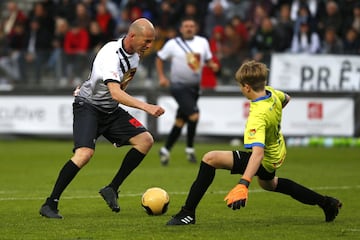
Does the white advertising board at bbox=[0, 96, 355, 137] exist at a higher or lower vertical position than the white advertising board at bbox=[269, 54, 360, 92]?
lower

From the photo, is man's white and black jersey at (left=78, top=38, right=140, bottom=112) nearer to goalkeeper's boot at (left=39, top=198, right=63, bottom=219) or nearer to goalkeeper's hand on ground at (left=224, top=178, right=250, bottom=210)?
goalkeeper's boot at (left=39, top=198, right=63, bottom=219)

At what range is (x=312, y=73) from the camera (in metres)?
21.6

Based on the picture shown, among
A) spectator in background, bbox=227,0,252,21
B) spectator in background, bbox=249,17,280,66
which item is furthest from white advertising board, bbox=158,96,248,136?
spectator in background, bbox=227,0,252,21

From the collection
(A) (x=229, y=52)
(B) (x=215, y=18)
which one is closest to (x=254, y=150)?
(A) (x=229, y=52)

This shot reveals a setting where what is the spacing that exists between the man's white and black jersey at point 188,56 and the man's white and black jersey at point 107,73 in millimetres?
6831

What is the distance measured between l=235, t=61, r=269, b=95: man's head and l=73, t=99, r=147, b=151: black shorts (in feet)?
6.34

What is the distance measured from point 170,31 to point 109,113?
13.8 metres

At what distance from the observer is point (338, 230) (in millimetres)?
8375

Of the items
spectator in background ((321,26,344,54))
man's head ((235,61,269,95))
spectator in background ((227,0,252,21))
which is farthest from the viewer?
spectator in background ((227,0,252,21))

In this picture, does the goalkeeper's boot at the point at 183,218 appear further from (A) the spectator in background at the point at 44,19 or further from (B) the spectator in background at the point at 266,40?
(A) the spectator in background at the point at 44,19

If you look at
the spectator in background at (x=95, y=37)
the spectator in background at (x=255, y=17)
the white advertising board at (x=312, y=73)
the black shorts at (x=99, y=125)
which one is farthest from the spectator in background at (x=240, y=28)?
the black shorts at (x=99, y=125)

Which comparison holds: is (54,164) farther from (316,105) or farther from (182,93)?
(316,105)

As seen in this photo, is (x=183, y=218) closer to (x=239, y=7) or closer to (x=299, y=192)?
(x=299, y=192)

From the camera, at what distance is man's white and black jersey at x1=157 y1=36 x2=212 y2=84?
16.6 meters
